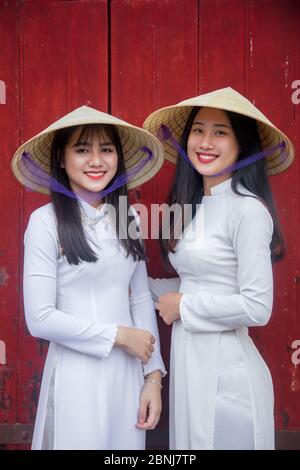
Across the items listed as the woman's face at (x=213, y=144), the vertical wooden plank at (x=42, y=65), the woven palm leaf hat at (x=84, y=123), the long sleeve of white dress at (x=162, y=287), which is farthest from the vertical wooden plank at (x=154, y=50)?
the long sleeve of white dress at (x=162, y=287)

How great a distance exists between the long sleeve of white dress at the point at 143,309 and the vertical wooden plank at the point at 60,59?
2.51 ft

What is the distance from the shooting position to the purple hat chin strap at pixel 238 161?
2158mm

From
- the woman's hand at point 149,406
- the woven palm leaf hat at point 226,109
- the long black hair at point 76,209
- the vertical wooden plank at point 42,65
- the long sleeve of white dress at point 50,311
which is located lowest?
the woman's hand at point 149,406

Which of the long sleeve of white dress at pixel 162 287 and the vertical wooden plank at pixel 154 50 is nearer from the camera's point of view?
the long sleeve of white dress at pixel 162 287

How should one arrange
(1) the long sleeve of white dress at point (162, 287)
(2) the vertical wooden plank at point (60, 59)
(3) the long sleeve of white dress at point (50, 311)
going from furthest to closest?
(2) the vertical wooden plank at point (60, 59)
(1) the long sleeve of white dress at point (162, 287)
(3) the long sleeve of white dress at point (50, 311)

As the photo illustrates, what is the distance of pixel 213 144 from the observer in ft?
7.03

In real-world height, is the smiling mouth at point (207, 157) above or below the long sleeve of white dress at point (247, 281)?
above

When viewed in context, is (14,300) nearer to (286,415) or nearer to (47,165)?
(47,165)

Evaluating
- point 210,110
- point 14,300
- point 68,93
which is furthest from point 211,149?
point 14,300

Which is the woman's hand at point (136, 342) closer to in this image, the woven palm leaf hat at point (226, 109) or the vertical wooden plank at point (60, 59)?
the woven palm leaf hat at point (226, 109)

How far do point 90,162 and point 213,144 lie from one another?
412mm

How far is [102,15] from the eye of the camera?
2619 mm

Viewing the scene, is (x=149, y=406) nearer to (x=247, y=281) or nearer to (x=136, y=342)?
(x=136, y=342)

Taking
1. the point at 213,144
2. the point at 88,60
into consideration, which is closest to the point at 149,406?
the point at 213,144
